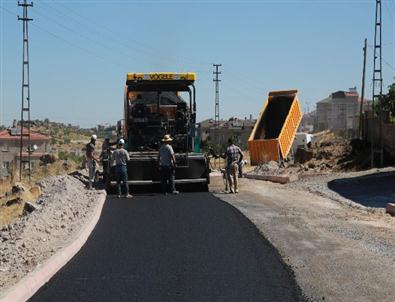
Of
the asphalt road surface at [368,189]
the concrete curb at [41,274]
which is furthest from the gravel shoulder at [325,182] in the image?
the concrete curb at [41,274]

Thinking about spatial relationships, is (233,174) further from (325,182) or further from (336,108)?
(336,108)

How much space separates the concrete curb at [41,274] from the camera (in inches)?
276

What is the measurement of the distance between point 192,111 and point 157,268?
505 inches

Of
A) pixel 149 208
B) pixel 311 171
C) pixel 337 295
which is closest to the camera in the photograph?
pixel 337 295

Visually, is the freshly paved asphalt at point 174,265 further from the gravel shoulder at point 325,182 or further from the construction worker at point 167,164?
the gravel shoulder at point 325,182

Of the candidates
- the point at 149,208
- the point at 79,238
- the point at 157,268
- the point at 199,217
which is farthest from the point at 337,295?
the point at 149,208

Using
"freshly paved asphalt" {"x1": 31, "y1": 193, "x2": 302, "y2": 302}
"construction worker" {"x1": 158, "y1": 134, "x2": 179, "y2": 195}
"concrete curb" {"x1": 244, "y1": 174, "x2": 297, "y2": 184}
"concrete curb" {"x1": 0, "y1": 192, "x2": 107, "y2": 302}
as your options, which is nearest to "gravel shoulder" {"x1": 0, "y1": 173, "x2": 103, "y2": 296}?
"concrete curb" {"x1": 0, "y1": 192, "x2": 107, "y2": 302}

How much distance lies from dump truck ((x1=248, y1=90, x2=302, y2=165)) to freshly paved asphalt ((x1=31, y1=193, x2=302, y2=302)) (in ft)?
67.8

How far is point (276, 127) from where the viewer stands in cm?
3584

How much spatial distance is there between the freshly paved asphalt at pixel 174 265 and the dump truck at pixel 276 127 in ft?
67.8

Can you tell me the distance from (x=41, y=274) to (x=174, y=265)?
176 cm

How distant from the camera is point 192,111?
21094 millimetres

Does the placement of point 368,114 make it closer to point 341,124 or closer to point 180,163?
point 180,163

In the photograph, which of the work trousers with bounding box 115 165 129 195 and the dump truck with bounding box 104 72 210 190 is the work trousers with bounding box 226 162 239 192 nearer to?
the dump truck with bounding box 104 72 210 190
